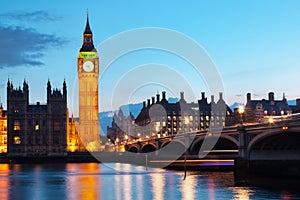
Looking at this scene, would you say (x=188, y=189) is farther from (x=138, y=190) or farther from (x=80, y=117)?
(x=80, y=117)

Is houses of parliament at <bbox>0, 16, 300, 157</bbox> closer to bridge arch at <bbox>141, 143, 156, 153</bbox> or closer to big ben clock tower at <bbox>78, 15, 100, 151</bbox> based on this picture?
big ben clock tower at <bbox>78, 15, 100, 151</bbox>

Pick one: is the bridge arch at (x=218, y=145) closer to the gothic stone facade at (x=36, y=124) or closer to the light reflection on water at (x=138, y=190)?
the light reflection on water at (x=138, y=190)

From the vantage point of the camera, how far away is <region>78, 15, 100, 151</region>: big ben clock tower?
590 ft

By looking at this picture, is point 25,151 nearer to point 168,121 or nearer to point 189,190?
point 168,121

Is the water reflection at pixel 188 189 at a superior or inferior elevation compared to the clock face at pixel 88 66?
inferior

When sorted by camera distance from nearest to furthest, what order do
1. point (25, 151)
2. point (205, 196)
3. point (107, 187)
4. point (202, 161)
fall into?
point (205, 196), point (107, 187), point (202, 161), point (25, 151)

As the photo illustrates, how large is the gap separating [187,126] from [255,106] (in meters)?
35.8

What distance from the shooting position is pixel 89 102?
18725 cm

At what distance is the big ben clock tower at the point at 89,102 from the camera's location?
179750 mm

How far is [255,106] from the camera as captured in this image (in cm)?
14650

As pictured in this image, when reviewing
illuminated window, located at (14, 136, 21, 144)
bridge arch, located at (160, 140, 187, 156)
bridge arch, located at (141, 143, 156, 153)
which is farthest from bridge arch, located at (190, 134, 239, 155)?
illuminated window, located at (14, 136, 21, 144)

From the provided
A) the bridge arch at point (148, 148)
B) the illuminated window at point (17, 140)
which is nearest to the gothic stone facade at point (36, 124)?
the illuminated window at point (17, 140)

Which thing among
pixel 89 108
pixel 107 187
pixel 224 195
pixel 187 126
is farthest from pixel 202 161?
pixel 89 108

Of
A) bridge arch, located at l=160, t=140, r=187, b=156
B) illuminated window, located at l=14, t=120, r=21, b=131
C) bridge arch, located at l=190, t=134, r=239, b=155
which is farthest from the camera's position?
illuminated window, located at l=14, t=120, r=21, b=131
